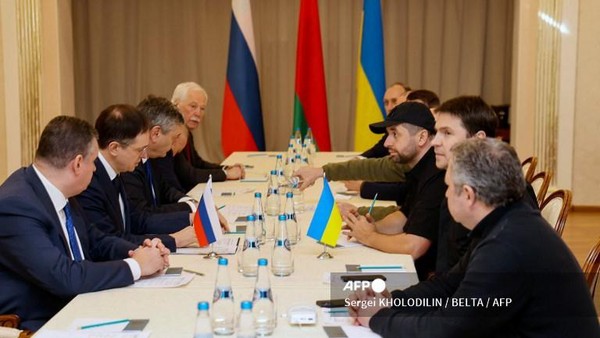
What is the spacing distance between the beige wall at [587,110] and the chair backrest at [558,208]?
476 centimetres

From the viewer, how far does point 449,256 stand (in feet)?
10.5

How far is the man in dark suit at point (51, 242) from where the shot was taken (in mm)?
2850

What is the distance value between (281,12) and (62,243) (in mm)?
8310

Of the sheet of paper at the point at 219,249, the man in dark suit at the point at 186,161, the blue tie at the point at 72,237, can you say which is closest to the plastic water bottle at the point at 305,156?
the man in dark suit at the point at 186,161

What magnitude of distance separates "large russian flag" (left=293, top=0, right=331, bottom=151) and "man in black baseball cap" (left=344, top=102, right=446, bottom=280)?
5202 millimetres

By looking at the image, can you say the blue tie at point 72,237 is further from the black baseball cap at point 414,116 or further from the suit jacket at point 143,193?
the black baseball cap at point 414,116

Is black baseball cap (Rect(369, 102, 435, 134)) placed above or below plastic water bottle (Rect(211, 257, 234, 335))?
above

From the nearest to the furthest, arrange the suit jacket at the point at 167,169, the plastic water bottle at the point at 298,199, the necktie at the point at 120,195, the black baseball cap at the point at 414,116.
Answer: the necktie at the point at 120,195 < the black baseball cap at the point at 414,116 < the plastic water bottle at the point at 298,199 < the suit jacket at the point at 167,169

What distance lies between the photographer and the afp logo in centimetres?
271

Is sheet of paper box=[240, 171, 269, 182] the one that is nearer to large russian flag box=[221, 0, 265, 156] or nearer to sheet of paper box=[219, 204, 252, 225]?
sheet of paper box=[219, 204, 252, 225]

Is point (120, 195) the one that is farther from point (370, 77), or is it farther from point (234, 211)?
point (370, 77)

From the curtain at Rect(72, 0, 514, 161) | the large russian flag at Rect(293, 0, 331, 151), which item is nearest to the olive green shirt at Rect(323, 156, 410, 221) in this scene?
the large russian flag at Rect(293, 0, 331, 151)

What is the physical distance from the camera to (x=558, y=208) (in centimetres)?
385

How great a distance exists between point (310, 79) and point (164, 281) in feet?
22.2
